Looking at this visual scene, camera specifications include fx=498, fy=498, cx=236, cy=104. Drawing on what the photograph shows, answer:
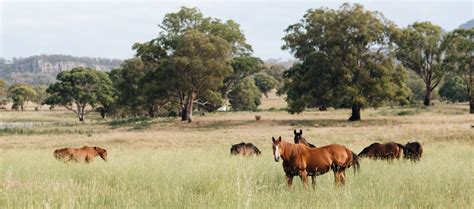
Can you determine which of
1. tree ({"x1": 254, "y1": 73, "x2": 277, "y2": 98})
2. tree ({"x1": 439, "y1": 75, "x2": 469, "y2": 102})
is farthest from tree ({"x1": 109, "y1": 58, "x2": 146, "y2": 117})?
tree ({"x1": 254, "y1": 73, "x2": 277, "y2": 98})

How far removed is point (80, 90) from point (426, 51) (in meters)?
53.3

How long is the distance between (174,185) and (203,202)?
7.87 feet

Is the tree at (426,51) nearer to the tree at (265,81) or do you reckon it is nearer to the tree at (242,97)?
the tree at (242,97)

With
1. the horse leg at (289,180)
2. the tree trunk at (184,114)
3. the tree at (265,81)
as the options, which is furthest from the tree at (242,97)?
the horse leg at (289,180)

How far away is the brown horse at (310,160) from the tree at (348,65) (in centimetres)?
3660

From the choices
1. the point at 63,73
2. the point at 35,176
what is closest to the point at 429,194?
the point at 35,176

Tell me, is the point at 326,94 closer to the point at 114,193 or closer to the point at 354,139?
the point at 354,139

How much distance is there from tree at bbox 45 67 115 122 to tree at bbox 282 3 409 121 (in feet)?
131

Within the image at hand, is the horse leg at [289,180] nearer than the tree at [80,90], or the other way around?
the horse leg at [289,180]

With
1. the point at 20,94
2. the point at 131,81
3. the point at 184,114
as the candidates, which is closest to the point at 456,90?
the point at 184,114

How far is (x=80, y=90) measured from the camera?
263 feet

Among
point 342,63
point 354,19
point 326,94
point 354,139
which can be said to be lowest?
point 354,139

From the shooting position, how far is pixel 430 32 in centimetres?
7069

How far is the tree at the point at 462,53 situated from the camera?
201 feet
